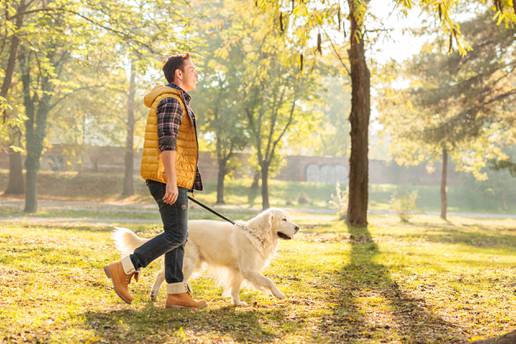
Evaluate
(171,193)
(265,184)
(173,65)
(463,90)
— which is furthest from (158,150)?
(265,184)

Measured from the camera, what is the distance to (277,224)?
616 centimetres

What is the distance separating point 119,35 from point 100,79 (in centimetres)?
1897

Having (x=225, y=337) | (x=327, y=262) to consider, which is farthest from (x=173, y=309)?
(x=327, y=262)

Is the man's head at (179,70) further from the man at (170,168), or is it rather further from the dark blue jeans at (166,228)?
the dark blue jeans at (166,228)

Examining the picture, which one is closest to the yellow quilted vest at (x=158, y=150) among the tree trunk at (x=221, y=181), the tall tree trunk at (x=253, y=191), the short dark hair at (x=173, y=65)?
the short dark hair at (x=173, y=65)

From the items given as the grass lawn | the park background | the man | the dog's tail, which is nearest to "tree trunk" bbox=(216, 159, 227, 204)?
the park background

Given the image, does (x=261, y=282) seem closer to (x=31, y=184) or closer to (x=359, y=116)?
(x=359, y=116)

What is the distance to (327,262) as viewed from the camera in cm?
971

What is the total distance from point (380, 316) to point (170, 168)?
253 centimetres

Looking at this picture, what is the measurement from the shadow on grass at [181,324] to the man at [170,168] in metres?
0.24

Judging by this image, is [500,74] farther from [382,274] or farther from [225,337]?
[225,337]

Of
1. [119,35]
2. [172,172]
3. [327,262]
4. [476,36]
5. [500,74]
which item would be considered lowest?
[327,262]

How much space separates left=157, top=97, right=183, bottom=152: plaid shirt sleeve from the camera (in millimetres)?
5059

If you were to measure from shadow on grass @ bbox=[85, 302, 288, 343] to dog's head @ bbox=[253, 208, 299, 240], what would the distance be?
810 millimetres
